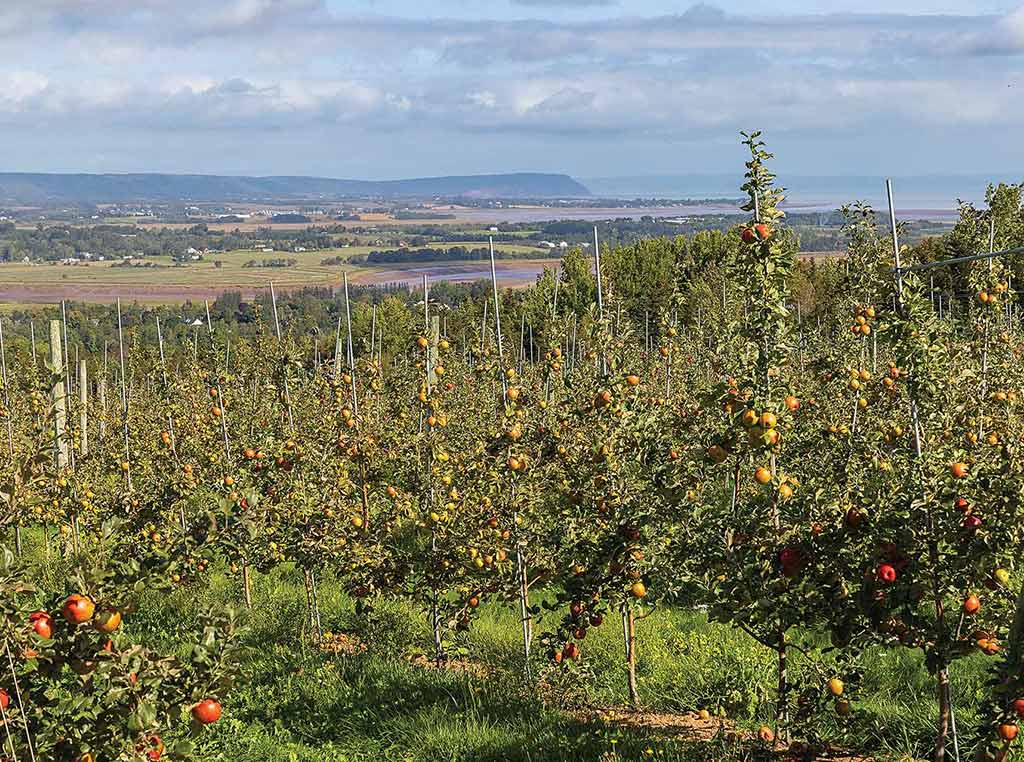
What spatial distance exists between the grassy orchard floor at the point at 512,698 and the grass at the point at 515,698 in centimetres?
1

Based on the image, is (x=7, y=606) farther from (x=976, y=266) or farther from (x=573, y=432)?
(x=976, y=266)

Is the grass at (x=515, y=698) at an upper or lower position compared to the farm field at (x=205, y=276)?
lower

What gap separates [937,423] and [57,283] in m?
79.0

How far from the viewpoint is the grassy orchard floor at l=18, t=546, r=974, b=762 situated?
542cm

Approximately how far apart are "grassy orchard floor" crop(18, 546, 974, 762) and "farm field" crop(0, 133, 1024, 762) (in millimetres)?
30

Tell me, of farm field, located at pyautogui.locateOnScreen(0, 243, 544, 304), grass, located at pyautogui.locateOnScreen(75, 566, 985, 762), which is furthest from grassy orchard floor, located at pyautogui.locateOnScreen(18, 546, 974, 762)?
farm field, located at pyautogui.locateOnScreen(0, 243, 544, 304)

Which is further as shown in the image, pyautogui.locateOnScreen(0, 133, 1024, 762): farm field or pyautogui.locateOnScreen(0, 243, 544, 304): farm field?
pyautogui.locateOnScreen(0, 243, 544, 304): farm field

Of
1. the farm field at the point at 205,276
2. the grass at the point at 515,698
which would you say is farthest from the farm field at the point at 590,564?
the farm field at the point at 205,276

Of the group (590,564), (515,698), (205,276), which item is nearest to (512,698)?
(515,698)

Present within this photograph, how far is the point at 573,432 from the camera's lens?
6.68 metres

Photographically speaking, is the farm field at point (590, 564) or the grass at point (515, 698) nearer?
the farm field at point (590, 564)

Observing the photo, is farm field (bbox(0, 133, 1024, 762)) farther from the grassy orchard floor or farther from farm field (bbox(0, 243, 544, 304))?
farm field (bbox(0, 243, 544, 304))

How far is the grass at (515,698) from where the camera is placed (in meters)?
5.41

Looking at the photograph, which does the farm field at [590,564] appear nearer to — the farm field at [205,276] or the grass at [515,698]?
the grass at [515,698]
